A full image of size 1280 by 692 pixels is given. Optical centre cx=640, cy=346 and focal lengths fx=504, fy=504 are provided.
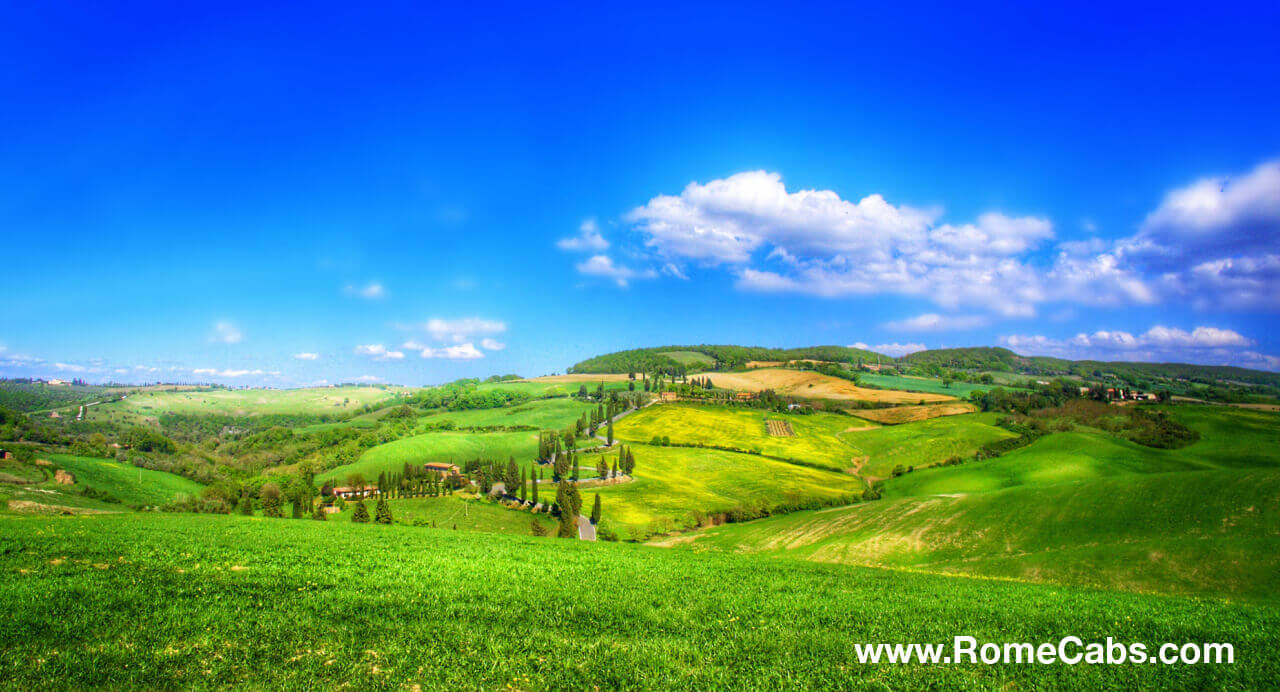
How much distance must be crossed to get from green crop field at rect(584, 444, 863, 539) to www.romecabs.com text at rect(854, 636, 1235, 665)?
248 ft

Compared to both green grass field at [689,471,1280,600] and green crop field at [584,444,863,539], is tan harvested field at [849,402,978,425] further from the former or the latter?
green grass field at [689,471,1280,600]

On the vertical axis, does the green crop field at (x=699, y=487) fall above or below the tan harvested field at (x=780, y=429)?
below

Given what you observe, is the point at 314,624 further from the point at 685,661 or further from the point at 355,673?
the point at 685,661

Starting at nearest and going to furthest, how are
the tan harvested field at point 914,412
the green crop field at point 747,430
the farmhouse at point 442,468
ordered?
the farmhouse at point 442,468, the green crop field at point 747,430, the tan harvested field at point 914,412

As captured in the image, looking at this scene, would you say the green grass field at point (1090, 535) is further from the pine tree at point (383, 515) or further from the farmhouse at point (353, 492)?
the farmhouse at point (353, 492)

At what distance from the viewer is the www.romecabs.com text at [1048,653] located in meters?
12.5

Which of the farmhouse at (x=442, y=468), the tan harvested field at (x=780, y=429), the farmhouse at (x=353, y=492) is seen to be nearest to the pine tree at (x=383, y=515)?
the farmhouse at (x=353, y=492)

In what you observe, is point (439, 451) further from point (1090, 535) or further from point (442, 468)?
point (1090, 535)

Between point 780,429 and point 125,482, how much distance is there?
6760 inches

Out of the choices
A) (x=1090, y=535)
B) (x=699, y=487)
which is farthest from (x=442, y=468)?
(x=1090, y=535)

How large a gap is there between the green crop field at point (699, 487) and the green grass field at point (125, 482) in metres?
89.2

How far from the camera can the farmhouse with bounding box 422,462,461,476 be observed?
445ft

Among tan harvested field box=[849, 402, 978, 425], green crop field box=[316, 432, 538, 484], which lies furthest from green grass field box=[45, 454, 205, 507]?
tan harvested field box=[849, 402, 978, 425]

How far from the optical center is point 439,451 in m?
165
